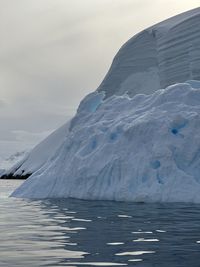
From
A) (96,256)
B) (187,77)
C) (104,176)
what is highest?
(187,77)

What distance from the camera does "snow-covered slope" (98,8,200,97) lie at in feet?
113

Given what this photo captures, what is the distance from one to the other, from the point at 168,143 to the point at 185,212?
540 cm

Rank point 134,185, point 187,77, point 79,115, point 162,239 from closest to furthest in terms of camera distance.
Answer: point 162,239, point 134,185, point 79,115, point 187,77

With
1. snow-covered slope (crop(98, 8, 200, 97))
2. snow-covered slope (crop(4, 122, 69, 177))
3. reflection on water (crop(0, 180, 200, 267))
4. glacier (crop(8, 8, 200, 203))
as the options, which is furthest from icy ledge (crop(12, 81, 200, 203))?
snow-covered slope (crop(4, 122, 69, 177))

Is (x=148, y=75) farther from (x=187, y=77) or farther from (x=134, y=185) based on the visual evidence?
(x=134, y=185)

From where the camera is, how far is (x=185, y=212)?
504 inches

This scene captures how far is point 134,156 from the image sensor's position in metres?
18.5

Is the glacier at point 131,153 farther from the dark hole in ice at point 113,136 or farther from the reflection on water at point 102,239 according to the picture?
the reflection on water at point 102,239

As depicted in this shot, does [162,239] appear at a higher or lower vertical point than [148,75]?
lower

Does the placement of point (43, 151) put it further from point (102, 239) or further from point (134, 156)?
point (102, 239)

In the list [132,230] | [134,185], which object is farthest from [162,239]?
[134,185]

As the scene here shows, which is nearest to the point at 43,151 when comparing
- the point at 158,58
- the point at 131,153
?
the point at 158,58

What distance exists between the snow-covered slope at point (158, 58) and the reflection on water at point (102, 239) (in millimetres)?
23051

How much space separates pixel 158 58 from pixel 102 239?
31.0 m
